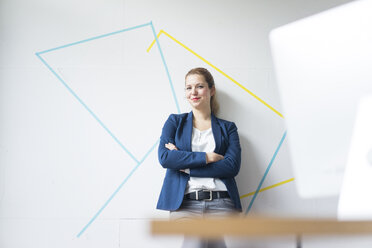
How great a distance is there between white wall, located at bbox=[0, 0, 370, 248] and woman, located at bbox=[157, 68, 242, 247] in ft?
0.49

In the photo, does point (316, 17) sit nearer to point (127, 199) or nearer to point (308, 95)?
point (308, 95)

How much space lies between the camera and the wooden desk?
2.25ft

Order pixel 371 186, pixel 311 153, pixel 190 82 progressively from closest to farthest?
pixel 371 186
pixel 311 153
pixel 190 82

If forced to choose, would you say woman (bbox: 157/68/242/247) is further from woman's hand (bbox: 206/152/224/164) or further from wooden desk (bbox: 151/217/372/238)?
wooden desk (bbox: 151/217/372/238)

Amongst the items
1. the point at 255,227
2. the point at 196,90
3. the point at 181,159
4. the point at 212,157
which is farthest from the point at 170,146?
the point at 255,227

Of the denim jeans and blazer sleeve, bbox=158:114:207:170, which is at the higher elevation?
blazer sleeve, bbox=158:114:207:170

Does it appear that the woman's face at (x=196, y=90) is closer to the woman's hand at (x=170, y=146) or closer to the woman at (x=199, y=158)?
the woman at (x=199, y=158)

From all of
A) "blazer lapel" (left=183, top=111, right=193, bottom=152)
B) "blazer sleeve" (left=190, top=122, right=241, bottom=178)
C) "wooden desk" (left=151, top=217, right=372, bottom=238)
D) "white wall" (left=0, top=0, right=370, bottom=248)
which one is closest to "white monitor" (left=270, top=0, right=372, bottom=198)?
"white wall" (left=0, top=0, right=370, bottom=248)

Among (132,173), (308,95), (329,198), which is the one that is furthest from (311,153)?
(132,173)

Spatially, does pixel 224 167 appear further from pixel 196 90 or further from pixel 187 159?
pixel 196 90

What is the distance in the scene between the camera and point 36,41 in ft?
7.19

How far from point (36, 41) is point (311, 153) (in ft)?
5.66

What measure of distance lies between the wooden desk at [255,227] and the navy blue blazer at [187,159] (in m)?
1.08

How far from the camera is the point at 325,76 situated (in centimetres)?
204
